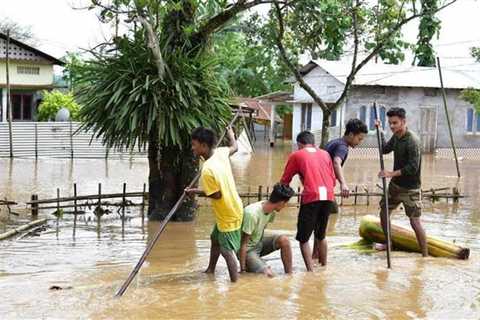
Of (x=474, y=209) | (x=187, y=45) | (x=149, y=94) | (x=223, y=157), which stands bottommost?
(x=474, y=209)

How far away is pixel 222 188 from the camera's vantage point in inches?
257

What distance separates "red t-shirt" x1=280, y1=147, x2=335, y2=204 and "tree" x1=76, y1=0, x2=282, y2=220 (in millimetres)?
4094

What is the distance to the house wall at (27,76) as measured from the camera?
1334 inches

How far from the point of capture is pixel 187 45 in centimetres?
1171

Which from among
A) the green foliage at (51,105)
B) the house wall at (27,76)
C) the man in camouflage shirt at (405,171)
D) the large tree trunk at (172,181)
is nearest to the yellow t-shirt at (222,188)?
the man in camouflage shirt at (405,171)

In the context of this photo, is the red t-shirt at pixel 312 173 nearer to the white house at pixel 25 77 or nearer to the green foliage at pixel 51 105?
the green foliage at pixel 51 105

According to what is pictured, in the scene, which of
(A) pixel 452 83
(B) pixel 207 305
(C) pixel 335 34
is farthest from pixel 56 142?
(B) pixel 207 305

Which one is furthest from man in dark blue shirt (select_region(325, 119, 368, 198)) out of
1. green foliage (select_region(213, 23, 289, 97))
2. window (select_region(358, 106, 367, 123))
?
green foliage (select_region(213, 23, 289, 97))

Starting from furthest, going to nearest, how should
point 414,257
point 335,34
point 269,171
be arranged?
point 269,171 → point 335,34 → point 414,257

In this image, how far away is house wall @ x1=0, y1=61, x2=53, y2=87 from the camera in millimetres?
33875

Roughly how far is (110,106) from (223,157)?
4951 mm

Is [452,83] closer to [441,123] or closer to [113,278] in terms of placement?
[441,123]

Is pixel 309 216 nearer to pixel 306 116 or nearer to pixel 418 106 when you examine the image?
pixel 418 106

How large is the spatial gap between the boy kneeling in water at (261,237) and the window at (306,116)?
3148 cm
